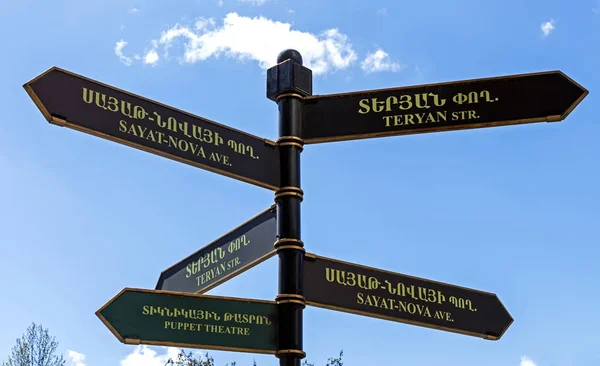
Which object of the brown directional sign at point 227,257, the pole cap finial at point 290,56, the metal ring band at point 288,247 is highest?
the pole cap finial at point 290,56

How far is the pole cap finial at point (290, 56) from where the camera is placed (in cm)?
676

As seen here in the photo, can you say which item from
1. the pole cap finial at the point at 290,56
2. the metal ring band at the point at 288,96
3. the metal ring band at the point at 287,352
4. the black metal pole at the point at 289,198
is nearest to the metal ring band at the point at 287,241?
the black metal pole at the point at 289,198

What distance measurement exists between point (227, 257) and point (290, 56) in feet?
5.04

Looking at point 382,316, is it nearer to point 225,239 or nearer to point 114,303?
point 225,239

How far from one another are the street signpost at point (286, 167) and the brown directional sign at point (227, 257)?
0.01m

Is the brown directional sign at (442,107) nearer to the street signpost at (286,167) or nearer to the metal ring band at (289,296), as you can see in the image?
the street signpost at (286,167)

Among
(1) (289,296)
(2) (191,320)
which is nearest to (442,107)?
(1) (289,296)

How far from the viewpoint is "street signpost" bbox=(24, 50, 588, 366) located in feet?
18.5

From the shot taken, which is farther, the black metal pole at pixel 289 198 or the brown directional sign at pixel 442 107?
the brown directional sign at pixel 442 107

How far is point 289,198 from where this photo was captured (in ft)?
20.5

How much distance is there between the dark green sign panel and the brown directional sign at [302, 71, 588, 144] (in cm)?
135

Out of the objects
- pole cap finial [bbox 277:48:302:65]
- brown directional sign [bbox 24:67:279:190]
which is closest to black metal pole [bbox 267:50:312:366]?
pole cap finial [bbox 277:48:302:65]

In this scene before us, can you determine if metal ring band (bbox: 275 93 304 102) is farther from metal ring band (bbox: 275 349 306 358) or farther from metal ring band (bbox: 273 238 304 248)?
metal ring band (bbox: 275 349 306 358)

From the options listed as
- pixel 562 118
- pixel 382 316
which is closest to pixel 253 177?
pixel 382 316
